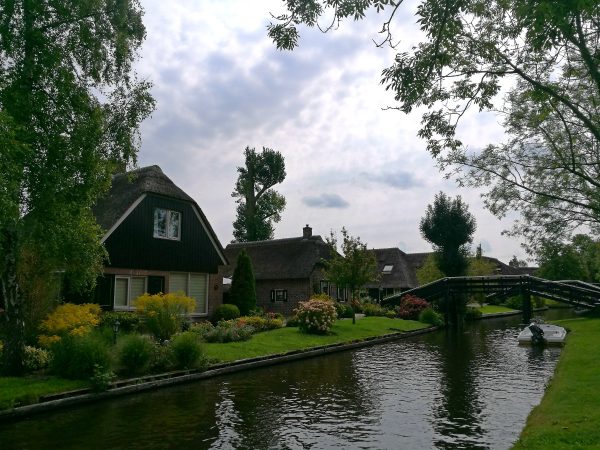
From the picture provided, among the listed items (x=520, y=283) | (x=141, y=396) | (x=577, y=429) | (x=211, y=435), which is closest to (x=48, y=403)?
(x=141, y=396)

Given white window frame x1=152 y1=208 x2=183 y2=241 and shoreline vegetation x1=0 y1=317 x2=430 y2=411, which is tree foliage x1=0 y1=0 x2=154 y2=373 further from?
white window frame x1=152 y1=208 x2=183 y2=241

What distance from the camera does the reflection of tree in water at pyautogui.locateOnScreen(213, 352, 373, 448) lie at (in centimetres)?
1009

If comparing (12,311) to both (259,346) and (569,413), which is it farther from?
(569,413)

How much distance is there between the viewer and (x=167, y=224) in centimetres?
2692

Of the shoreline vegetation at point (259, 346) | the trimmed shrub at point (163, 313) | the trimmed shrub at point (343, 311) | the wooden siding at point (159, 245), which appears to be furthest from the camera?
the trimmed shrub at point (343, 311)

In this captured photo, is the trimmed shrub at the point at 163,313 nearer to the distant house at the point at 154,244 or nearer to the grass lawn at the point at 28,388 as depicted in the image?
the distant house at the point at 154,244

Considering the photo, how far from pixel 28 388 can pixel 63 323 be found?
153 inches

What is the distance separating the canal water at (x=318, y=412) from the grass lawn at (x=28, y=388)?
57 cm

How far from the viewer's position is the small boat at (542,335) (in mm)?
24461

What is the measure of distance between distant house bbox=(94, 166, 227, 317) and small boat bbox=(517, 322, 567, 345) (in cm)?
1638

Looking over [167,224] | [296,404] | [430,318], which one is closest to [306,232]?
[430,318]

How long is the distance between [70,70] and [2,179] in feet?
15.9

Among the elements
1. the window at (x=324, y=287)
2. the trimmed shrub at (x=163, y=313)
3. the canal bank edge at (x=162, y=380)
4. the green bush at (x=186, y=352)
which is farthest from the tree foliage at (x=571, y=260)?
the window at (x=324, y=287)

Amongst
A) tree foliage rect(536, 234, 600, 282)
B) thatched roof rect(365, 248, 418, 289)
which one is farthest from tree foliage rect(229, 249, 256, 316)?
thatched roof rect(365, 248, 418, 289)
